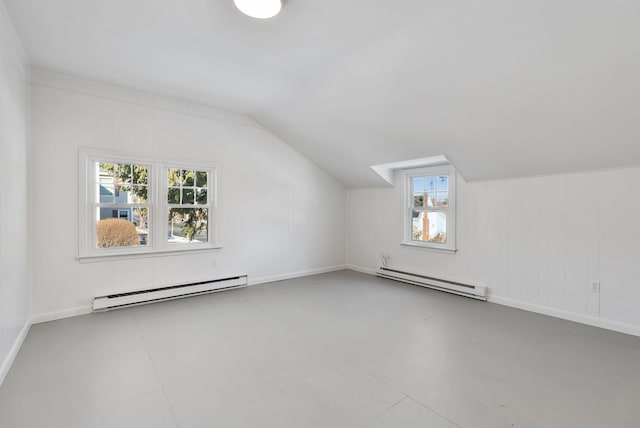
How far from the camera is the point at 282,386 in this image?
2.16 meters

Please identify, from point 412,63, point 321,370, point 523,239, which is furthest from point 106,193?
point 523,239

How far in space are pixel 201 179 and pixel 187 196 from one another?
0.33 metres

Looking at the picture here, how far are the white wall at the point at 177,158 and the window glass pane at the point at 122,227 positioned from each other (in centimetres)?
26

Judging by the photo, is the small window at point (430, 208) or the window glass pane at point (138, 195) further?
the small window at point (430, 208)

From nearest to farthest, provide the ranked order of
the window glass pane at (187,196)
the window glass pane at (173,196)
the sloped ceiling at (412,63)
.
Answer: the sloped ceiling at (412,63)
the window glass pane at (173,196)
the window glass pane at (187,196)

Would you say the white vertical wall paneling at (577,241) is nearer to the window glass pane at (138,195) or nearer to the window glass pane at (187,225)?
the window glass pane at (187,225)

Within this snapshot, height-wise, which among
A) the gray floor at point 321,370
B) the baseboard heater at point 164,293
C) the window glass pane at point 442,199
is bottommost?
the gray floor at point 321,370

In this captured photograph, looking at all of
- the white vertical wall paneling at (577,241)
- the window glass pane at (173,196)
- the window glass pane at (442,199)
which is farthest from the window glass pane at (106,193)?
the white vertical wall paneling at (577,241)

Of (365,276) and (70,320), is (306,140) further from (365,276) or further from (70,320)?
(70,320)

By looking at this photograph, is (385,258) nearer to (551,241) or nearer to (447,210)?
(447,210)

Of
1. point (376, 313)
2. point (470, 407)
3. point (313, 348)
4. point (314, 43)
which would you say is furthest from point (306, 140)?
point (470, 407)

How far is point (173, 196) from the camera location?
4.32m

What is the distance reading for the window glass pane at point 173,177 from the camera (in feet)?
14.0

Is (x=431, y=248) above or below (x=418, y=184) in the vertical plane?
below
